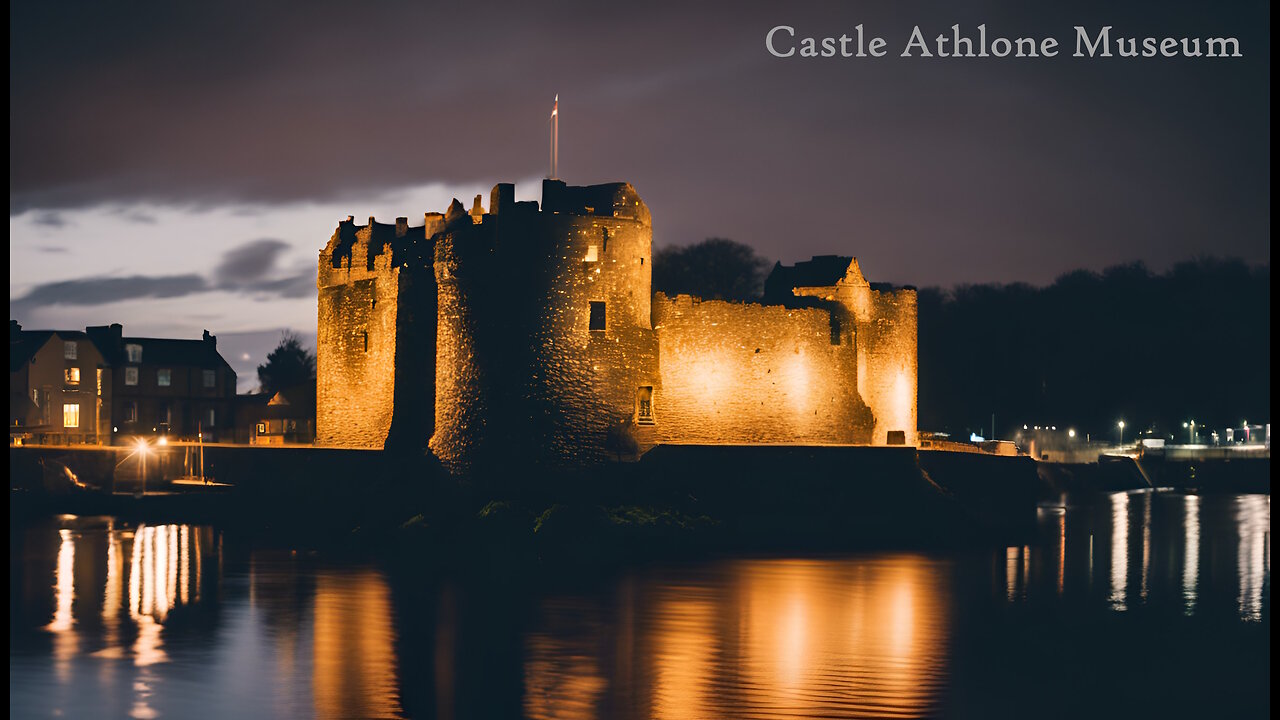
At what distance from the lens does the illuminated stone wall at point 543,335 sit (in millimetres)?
32000

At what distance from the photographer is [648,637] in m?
22.5

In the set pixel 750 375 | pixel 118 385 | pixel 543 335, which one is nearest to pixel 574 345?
pixel 543 335

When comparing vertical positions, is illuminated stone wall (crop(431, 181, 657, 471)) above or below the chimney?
below

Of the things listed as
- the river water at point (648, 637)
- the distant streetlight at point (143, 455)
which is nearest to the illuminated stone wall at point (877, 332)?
the river water at point (648, 637)

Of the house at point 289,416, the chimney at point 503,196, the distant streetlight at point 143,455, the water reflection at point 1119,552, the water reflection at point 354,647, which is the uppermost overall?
the chimney at point 503,196

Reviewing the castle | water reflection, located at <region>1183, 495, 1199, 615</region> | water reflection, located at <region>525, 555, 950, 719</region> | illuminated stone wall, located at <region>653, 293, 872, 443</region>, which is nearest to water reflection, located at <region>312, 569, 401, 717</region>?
water reflection, located at <region>525, 555, 950, 719</region>

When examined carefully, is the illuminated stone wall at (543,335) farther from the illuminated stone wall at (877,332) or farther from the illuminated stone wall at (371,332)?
the illuminated stone wall at (877,332)

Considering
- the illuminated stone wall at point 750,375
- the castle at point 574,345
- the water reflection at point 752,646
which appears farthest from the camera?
the illuminated stone wall at point 750,375

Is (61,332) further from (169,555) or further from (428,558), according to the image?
(428,558)

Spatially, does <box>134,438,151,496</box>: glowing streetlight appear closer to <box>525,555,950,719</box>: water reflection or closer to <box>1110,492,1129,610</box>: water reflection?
<box>525,555,950,719</box>: water reflection

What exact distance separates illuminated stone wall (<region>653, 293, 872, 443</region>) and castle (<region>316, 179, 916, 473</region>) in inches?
1.7

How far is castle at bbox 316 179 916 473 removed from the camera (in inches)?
1268

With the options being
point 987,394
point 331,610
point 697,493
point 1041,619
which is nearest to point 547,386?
point 697,493

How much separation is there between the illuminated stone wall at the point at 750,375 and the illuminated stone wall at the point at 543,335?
→ 1629mm
